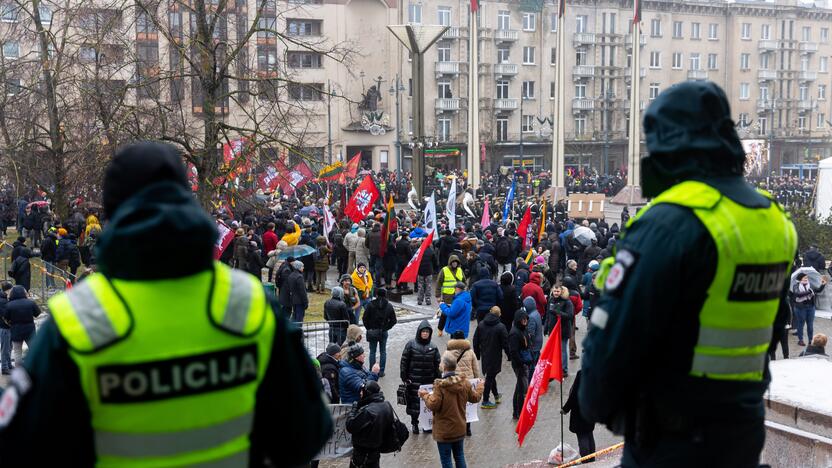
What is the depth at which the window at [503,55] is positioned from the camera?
6762 centimetres

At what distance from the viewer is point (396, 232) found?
74.4ft

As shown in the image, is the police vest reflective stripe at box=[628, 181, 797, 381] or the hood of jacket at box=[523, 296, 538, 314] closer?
the police vest reflective stripe at box=[628, 181, 797, 381]

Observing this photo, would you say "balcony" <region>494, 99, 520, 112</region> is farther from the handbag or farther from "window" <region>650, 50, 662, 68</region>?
the handbag

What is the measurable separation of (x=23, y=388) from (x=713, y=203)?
5.94 feet

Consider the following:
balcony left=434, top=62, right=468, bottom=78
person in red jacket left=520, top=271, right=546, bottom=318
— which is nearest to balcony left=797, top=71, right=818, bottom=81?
balcony left=434, top=62, right=468, bottom=78

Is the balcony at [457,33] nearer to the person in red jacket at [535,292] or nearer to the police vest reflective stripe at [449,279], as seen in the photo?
the police vest reflective stripe at [449,279]

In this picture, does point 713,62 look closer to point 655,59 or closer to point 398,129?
point 655,59

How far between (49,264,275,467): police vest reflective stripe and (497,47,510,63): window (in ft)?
219

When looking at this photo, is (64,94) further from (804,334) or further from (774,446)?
(774,446)

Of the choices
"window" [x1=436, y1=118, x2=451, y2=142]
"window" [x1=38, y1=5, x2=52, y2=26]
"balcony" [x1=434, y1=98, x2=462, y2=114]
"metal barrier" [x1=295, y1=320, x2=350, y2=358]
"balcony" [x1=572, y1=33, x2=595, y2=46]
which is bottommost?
"metal barrier" [x1=295, y1=320, x2=350, y2=358]

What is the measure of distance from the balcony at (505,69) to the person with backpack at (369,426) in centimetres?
5997

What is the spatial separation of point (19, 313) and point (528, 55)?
58.4 meters

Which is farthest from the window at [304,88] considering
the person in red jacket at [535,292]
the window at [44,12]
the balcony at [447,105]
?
the balcony at [447,105]

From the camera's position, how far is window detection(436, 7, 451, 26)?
213 ft
